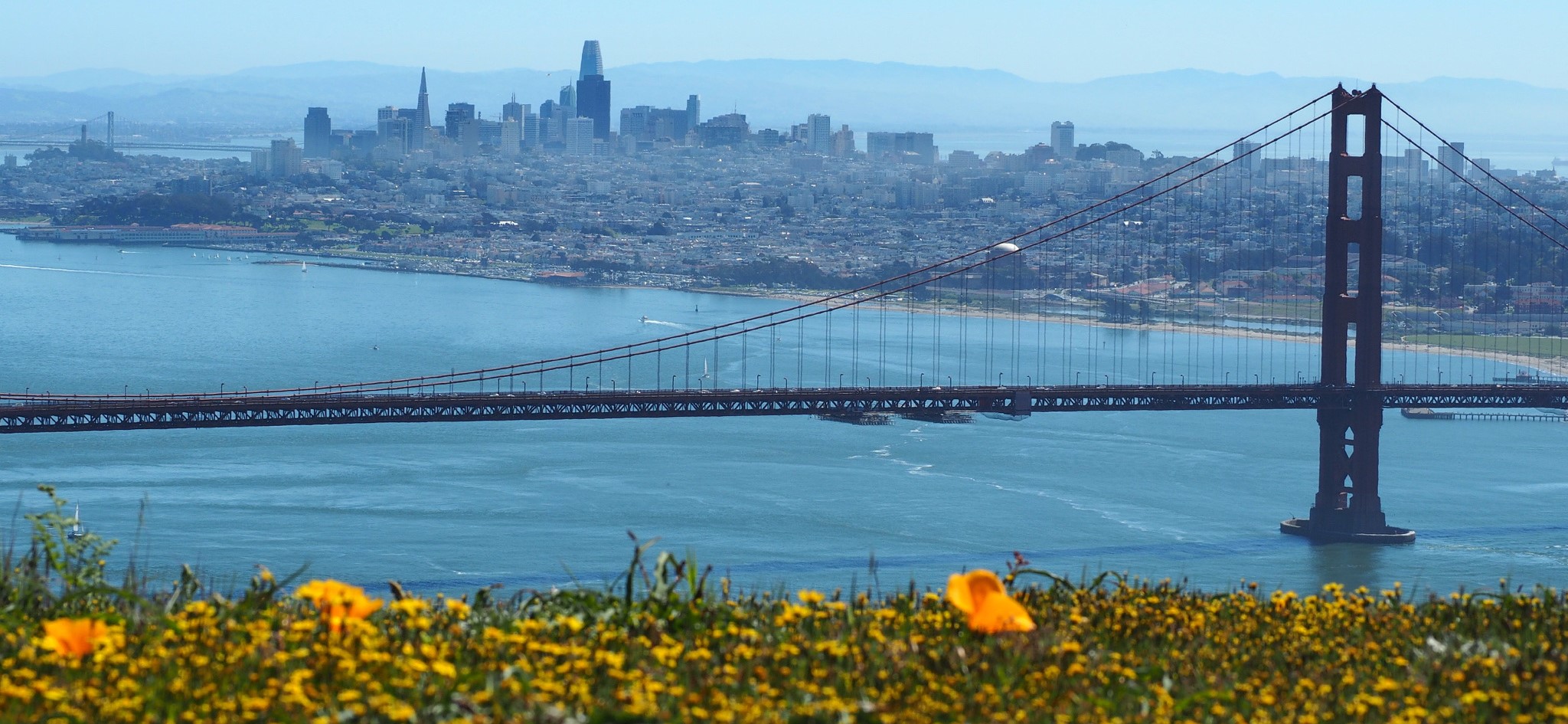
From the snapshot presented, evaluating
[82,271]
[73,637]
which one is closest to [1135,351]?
[82,271]

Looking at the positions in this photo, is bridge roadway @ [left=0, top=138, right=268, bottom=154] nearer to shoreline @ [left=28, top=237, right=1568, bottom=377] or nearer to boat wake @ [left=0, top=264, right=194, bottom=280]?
boat wake @ [left=0, top=264, right=194, bottom=280]

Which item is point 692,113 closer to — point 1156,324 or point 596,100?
point 596,100

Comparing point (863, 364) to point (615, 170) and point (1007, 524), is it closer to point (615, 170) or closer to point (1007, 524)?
point (1007, 524)

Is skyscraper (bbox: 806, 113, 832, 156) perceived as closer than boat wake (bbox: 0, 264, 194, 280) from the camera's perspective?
No

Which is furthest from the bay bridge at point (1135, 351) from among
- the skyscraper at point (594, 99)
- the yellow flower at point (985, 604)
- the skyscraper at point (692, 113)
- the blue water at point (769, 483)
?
the skyscraper at point (594, 99)

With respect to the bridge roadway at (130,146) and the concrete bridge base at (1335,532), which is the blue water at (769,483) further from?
the bridge roadway at (130,146)

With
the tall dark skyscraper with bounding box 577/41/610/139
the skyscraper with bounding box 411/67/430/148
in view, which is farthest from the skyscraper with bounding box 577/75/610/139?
the skyscraper with bounding box 411/67/430/148

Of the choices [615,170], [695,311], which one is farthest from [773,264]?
[615,170]
